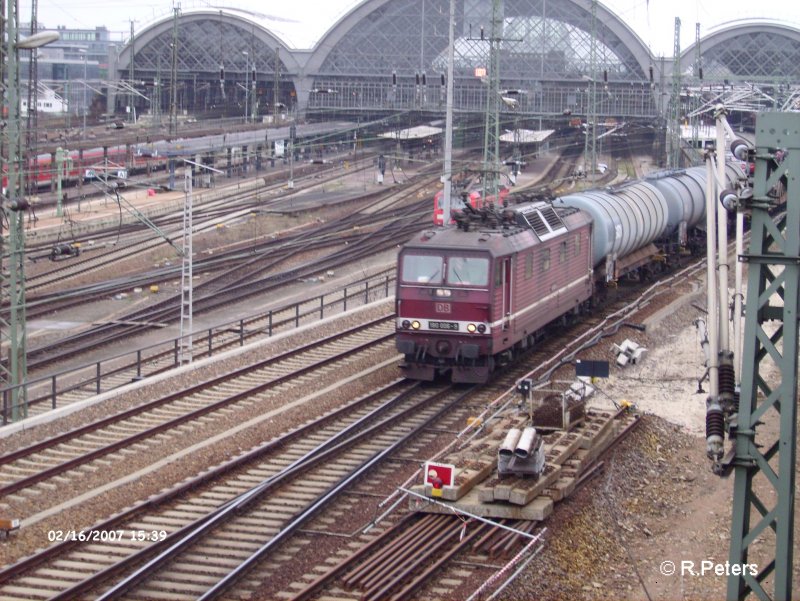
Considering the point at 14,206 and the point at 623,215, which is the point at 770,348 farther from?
the point at 623,215

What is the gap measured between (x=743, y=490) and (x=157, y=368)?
1591 centimetres

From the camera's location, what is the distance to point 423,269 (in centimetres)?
1945

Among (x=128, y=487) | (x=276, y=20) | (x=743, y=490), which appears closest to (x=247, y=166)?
(x=276, y=20)

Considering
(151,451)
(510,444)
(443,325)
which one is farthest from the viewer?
(443,325)

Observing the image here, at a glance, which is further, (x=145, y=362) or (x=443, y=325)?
(x=145, y=362)

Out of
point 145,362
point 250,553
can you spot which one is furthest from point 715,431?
point 145,362

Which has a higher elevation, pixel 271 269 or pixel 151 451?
pixel 271 269

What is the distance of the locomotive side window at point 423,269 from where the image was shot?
760 inches

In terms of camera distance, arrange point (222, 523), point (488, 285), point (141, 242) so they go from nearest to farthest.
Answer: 1. point (222, 523)
2. point (488, 285)
3. point (141, 242)

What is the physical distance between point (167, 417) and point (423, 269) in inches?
193

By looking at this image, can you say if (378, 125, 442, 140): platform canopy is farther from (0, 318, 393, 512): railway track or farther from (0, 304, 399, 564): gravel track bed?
(0, 304, 399, 564): gravel track bed

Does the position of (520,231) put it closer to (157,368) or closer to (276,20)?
(157,368)

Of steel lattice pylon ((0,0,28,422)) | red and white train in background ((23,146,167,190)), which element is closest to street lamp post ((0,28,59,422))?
steel lattice pylon ((0,0,28,422))

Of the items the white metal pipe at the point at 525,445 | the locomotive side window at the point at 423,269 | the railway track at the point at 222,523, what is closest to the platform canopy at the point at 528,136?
the locomotive side window at the point at 423,269
